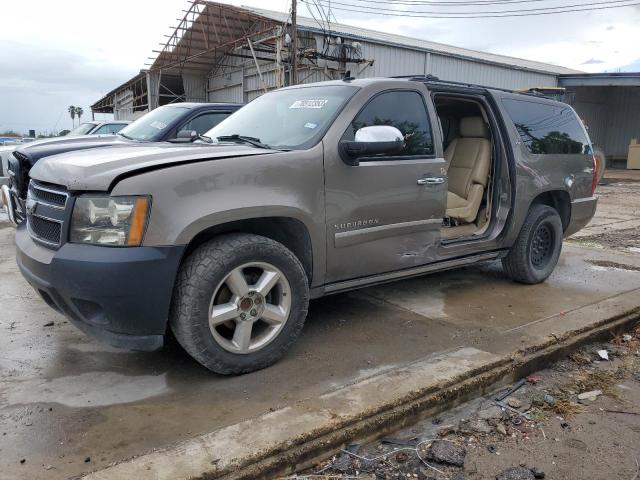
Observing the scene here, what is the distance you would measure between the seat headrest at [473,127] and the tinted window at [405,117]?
1.22 m

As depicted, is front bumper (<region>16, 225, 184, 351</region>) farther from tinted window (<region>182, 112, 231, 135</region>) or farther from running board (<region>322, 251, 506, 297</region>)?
tinted window (<region>182, 112, 231, 135</region>)

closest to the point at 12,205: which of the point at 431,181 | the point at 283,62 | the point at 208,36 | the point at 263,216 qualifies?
the point at 263,216

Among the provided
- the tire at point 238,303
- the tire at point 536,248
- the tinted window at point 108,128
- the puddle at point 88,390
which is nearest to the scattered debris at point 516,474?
the tire at point 238,303

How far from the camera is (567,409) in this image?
3100 millimetres

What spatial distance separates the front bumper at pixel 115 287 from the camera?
2723 millimetres

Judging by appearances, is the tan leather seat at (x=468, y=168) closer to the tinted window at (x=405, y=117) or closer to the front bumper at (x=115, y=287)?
the tinted window at (x=405, y=117)

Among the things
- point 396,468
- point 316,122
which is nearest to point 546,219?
point 316,122

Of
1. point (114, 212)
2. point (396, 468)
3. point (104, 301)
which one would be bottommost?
point (396, 468)

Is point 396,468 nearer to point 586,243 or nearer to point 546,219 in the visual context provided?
point 546,219

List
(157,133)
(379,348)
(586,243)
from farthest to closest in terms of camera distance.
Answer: (586,243)
(157,133)
(379,348)

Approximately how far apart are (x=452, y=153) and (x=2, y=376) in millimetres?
4254

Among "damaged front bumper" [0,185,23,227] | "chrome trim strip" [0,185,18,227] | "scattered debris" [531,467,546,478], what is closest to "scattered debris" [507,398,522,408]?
"scattered debris" [531,467,546,478]

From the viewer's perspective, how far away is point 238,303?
307 cm

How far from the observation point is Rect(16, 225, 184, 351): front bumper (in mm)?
2723
